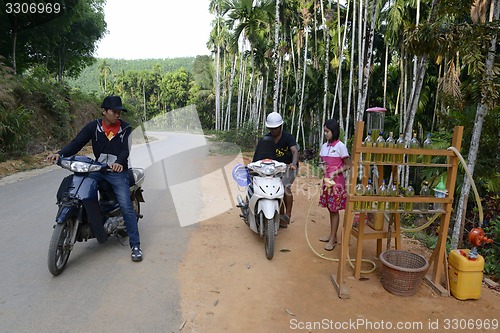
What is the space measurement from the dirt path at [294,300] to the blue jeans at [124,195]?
0.71 meters

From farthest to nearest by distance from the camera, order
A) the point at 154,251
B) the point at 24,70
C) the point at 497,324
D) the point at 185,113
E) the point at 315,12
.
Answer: the point at 24,70 → the point at 315,12 → the point at 185,113 → the point at 154,251 → the point at 497,324

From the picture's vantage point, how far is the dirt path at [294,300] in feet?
9.36

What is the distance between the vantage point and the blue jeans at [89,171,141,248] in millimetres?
3762

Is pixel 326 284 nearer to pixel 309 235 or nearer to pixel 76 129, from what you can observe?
pixel 309 235

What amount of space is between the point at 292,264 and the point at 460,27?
138 inches

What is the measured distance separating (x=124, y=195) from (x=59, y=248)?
0.84 meters

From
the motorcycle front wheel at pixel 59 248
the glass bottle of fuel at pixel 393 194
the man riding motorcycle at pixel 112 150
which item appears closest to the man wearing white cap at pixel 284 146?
the glass bottle of fuel at pixel 393 194

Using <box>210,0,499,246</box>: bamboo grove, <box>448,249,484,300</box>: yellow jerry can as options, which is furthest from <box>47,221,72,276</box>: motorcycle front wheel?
<box>210,0,499,246</box>: bamboo grove

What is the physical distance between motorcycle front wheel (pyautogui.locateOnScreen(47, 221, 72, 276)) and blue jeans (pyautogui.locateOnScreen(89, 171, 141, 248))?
22.7 inches

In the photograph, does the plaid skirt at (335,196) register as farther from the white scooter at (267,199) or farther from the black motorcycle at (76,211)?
the black motorcycle at (76,211)

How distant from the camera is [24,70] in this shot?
1966 cm

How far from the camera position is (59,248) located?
11.1 ft

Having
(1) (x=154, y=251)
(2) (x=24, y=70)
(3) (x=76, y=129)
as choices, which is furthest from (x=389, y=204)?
(2) (x=24, y=70)

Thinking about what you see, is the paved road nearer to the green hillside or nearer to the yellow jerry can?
the yellow jerry can
